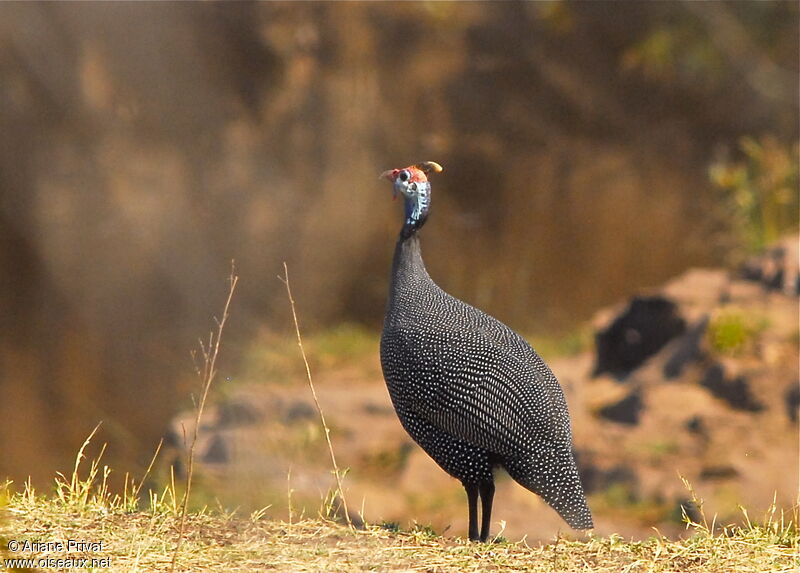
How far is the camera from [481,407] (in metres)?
4.21

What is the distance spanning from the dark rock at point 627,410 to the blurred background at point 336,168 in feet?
8.48

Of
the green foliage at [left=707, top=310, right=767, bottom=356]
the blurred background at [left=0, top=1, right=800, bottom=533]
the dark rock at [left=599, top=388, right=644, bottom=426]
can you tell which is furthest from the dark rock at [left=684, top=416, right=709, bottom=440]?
the blurred background at [left=0, top=1, right=800, bottom=533]

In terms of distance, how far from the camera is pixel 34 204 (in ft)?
38.4

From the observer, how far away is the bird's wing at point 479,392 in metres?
4.21

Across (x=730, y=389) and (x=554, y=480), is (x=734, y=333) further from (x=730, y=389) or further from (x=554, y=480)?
(x=554, y=480)

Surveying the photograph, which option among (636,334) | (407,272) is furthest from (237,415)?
(407,272)

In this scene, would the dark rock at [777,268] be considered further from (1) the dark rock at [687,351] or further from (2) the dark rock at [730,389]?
(2) the dark rock at [730,389]

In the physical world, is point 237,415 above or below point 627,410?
above

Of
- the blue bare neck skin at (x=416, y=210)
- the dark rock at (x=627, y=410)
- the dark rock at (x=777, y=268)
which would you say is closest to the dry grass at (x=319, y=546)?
the blue bare neck skin at (x=416, y=210)

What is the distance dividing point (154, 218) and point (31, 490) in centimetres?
798

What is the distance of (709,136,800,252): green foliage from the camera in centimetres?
1050

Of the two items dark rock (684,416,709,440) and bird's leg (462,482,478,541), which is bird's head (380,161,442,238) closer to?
bird's leg (462,482,478,541)

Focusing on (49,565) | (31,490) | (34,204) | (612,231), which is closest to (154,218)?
(34,204)

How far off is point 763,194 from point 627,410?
3239 mm
